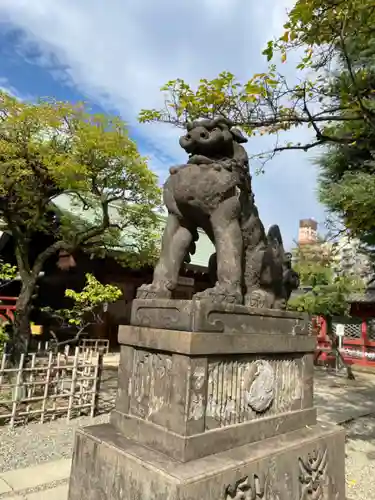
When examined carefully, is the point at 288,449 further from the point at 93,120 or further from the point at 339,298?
the point at 339,298

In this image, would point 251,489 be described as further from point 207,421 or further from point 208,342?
point 208,342

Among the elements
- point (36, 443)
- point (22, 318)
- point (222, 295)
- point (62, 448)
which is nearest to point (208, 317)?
point (222, 295)

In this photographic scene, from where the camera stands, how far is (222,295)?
269 cm

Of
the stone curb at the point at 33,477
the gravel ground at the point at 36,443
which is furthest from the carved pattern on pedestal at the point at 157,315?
the gravel ground at the point at 36,443

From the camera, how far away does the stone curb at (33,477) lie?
354 centimetres

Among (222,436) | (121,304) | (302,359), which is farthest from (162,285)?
(121,304)

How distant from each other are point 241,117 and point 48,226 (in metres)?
5.89

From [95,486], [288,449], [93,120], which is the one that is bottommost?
[95,486]

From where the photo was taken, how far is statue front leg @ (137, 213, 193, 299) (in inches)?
115

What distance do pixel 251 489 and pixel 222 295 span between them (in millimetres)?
1229

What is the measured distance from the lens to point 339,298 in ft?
40.1

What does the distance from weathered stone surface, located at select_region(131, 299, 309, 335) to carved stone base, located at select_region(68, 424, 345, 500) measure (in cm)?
79

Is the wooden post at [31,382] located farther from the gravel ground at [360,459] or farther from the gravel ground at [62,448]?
the gravel ground at [360,459]

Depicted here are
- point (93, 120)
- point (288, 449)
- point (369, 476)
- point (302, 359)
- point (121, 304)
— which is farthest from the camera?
point (121, 304)
